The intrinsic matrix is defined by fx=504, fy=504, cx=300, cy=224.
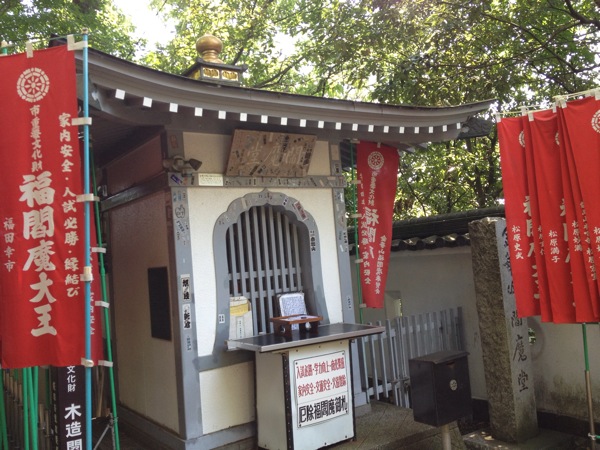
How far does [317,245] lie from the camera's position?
22.3 feet

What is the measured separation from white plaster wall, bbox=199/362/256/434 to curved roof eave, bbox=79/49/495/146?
2.94m

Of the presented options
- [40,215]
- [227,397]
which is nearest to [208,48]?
[40,215]

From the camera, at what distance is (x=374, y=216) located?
765 centimetres

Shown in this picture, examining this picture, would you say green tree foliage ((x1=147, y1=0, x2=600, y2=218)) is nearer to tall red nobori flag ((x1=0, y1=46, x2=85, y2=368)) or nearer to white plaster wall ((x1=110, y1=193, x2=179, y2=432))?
white plaster wall ((x1=110, y1=193, x2=179, y2=432))

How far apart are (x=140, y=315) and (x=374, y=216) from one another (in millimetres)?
3644

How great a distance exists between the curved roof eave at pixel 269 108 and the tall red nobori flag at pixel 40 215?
21.4 inches

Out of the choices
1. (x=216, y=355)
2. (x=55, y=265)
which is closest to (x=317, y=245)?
(x=216, y=355)

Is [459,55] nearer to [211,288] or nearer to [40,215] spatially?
[211,288]

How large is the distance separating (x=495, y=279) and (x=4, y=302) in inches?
212

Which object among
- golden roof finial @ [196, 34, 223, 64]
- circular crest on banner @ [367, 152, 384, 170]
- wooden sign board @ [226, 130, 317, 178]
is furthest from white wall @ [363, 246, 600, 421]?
golden roof finial @ [196, 34, 223, 64]

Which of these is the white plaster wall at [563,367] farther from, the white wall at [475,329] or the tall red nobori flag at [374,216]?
the tall red nobori flag at [374,216]

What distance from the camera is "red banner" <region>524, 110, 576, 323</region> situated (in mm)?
5352

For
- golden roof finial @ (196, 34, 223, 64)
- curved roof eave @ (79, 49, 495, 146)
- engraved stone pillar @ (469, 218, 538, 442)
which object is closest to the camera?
curved roof eave @ (79, 49, 495, 146)

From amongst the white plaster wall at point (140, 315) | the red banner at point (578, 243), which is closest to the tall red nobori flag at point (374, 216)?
the red banner at point (578, 243)
